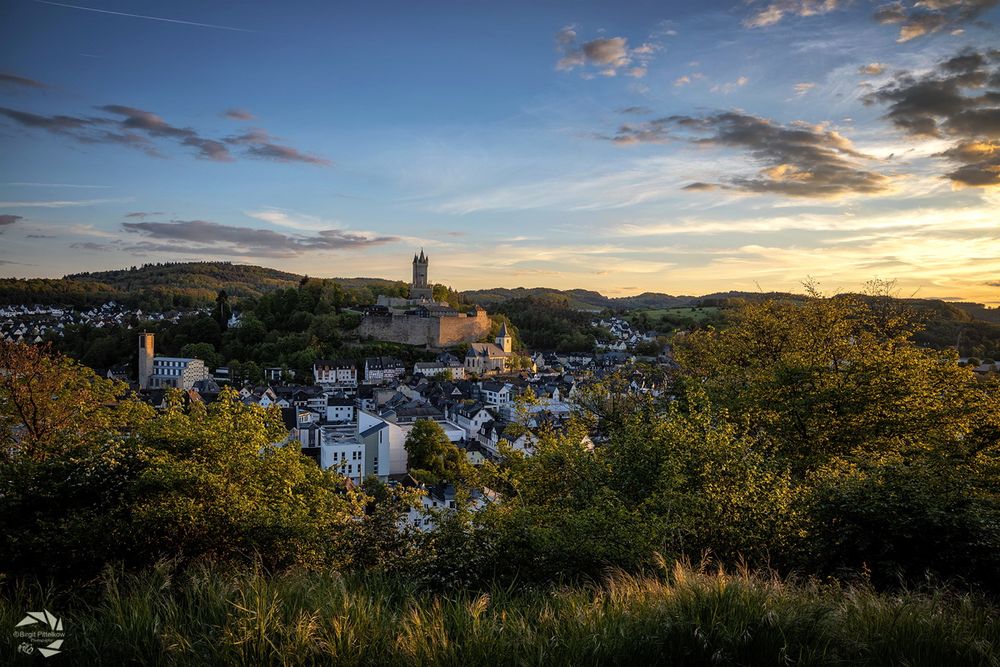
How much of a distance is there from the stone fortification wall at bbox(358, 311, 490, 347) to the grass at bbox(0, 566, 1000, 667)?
98.9 metres

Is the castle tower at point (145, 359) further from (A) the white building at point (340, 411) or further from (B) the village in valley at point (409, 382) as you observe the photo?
A: (A) the white building at point (340, 411)

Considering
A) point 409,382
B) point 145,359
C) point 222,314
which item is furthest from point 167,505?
point 222,314

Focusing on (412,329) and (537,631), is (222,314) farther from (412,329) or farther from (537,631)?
(537,631)

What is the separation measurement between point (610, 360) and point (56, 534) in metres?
98.3

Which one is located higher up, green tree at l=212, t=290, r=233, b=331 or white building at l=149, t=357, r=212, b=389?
green tree at l=212, t=290, r=233, b=331

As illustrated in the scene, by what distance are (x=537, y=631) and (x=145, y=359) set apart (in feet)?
277

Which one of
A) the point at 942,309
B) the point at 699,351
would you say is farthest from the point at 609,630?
the point at 942,309

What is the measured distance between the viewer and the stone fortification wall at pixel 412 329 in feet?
336

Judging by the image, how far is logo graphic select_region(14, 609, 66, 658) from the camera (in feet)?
12.4

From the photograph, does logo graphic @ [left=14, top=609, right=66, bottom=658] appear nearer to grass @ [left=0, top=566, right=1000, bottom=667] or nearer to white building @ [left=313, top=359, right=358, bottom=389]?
grass @ [left=0, top=566, right=1000, bottom=667]

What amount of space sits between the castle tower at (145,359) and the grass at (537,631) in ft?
267

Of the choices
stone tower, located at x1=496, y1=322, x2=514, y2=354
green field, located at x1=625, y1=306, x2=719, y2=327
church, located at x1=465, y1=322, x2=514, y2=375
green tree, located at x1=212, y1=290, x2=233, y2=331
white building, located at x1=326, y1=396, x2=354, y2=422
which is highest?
green field, located at x1=625, y1=306, x2=719, y2=327

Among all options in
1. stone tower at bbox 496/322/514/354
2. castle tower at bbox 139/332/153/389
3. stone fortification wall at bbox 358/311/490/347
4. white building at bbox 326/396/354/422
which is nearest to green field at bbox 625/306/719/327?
stone tower at bbox 496/322/514/354

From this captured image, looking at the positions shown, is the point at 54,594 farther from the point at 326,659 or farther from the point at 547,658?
the point at 547,658
